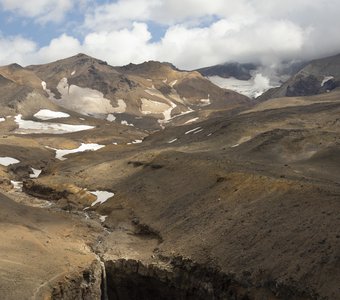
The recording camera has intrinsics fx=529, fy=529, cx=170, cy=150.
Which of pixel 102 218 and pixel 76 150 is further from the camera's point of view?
pixel 76 150

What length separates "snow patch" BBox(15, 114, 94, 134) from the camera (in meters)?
169

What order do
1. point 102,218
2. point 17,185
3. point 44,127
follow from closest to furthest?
1. point 102,218
2. point 17,185
3. point 44,127

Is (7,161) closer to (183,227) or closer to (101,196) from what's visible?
(101,196)

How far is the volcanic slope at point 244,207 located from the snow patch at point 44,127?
85.2 meters

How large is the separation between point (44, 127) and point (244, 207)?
143779mm

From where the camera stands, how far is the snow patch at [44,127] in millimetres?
169288

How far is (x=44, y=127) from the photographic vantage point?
6978 inches

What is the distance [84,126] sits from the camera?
185m

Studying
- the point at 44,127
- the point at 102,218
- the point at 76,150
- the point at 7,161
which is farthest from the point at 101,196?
the point at 44,127

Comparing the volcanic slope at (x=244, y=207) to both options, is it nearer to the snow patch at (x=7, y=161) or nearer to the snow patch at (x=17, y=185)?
the snow patch at (x=17, y=185)

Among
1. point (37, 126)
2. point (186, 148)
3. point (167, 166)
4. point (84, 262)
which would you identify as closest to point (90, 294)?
point (84, 262)

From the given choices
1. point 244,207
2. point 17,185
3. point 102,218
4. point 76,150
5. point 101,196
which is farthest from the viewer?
point 76,150

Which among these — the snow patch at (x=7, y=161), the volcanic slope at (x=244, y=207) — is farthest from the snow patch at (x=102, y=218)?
Result: the snow patch at (x=7, y=161)

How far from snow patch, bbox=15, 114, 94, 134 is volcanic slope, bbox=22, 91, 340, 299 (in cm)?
8518
